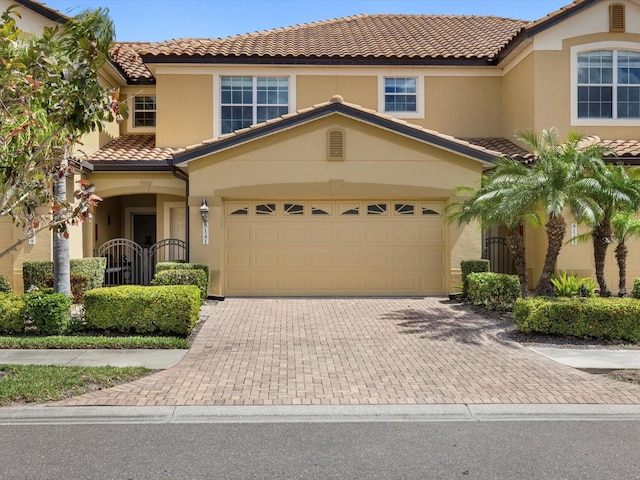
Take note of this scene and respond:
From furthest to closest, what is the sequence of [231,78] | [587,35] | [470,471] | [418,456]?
[231,78] < [587,35] < [418,456] < [470,471]

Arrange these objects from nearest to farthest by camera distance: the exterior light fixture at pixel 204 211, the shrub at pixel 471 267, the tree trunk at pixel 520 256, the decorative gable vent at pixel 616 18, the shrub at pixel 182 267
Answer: the tree trunk at pixel 520 256 → the shrub at pixel 182 267 → the shrub at pixel 471 267 → the exterior light fixture at pixel 204 211 → the decorative gable vent at pixel 616 18

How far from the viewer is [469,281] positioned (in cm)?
1415

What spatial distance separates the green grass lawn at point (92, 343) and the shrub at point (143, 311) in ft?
1.74

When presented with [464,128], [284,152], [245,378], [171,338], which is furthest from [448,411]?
[464,128]

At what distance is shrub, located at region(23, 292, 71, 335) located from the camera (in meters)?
10.5

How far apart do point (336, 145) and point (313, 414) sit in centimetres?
961

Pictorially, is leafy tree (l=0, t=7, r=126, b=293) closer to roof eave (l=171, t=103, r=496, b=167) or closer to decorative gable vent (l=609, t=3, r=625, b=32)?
roof eave (l=171, t=103, r=496, b=167)

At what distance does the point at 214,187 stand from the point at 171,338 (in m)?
5.86

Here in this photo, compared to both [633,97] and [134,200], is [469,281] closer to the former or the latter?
[633,97]

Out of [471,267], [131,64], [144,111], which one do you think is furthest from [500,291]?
[131,64]

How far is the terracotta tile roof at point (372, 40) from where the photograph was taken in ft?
59.5

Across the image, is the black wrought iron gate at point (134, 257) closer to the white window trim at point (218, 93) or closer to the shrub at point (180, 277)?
the shrub at point (180, 277)

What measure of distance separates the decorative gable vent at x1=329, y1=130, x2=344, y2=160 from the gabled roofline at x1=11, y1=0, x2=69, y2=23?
752cm

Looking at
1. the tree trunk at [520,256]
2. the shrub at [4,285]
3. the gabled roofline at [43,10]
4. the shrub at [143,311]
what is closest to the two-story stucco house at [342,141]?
the shrub at [4,285]
